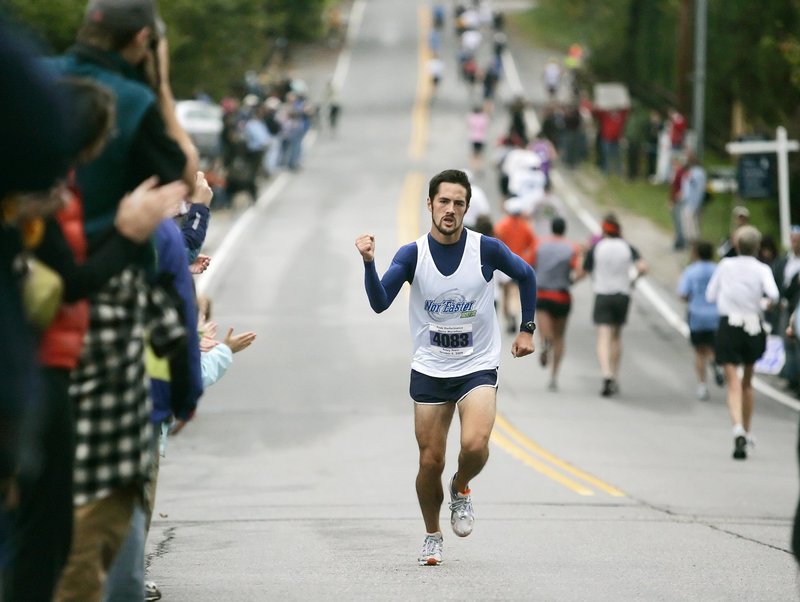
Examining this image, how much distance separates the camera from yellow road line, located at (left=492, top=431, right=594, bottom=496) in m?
12.9

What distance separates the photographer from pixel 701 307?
19.3m

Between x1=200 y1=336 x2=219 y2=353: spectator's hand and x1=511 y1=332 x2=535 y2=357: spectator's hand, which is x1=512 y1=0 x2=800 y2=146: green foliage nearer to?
x1=511 y1=332 x2=535 y2=357: spectator's hand

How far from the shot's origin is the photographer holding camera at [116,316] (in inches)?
203

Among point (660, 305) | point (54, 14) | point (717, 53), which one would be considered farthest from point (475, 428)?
point (54, 14)

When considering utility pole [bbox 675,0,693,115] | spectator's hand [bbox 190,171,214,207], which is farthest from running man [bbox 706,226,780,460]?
utility pole [bbox 675,0,693,115]

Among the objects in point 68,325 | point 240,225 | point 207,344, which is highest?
point 68,325

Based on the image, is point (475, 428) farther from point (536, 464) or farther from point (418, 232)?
point (418, 232)

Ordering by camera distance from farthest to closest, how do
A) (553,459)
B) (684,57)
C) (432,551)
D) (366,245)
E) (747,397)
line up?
(684,57) → (747,397) → (553,459) → (432,551) → (366,245)

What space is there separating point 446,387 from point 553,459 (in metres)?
5.72

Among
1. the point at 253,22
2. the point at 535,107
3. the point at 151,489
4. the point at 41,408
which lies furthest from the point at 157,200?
the point at 535,107

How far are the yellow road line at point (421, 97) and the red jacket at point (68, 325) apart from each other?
1603 inches

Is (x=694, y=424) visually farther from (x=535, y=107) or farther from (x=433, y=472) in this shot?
(x=535, y=107)

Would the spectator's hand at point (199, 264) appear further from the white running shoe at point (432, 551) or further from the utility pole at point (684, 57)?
the utility pole at point (684, 57)

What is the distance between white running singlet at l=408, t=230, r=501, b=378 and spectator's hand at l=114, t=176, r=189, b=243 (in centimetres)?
397
